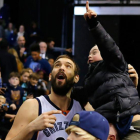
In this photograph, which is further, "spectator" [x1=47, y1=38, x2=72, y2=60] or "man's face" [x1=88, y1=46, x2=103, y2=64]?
"spectator" [x1=47, y1=38, x2=72, y2=60]

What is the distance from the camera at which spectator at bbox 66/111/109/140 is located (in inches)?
140

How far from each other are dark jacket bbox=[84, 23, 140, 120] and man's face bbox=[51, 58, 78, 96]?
36 cm

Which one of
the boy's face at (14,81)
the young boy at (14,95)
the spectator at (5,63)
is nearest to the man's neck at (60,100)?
the young boy at (14,95)

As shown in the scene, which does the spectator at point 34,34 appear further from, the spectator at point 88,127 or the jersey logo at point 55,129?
the spectator at point 88,127

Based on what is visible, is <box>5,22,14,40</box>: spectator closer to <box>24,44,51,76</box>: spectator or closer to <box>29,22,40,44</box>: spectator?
<box>29,22,40,44</box>: spectator

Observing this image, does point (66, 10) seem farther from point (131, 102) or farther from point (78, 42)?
point (131, 102)

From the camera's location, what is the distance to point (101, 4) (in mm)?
8836

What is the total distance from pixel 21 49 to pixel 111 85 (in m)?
8.56

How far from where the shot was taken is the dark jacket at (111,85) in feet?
15.0

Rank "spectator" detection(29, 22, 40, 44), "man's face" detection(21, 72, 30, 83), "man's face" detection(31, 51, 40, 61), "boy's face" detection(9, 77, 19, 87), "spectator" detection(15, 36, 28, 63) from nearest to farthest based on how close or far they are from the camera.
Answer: "boy's face" detection(9, 77, 19, 87) → "man's face" detection(21, 72, 30, 83) → "man's face" detection(31, 51, 40, 61) → "spectator" detection(15, 36, 28, 63) → "spectator" detection(29, 22, 40, 44)

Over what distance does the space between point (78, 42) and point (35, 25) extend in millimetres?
5824

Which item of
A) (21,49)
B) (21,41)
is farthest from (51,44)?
(21,49)

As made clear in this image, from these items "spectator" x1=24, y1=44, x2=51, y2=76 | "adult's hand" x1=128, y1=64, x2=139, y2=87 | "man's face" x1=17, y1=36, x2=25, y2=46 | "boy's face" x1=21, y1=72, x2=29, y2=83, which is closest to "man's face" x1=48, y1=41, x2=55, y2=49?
"man's face" x1=17, y1=36, x2=25, y2=46

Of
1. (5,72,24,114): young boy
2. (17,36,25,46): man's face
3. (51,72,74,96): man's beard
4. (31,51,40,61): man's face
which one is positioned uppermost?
(17,36,25,46): man's face
